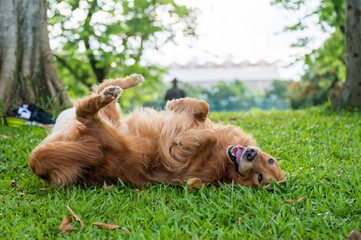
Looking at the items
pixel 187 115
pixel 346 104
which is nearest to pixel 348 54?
pixel 346 104

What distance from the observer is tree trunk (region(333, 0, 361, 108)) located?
7617mm

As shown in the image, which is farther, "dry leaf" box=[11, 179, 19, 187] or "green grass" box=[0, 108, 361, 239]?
"dry leaf" box=[11, 179, 19, 187]

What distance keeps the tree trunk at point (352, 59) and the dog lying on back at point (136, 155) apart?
17.0 ft

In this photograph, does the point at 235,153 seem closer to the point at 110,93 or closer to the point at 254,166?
the point at 254,166

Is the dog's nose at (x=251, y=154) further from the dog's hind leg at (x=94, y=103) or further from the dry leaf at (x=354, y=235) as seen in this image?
the dog's hind leg at (x=94, y=103)

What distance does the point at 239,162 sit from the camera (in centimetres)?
301

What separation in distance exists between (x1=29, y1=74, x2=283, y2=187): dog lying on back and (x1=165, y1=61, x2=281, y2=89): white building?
4694cm

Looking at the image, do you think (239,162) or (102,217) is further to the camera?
(239,162)

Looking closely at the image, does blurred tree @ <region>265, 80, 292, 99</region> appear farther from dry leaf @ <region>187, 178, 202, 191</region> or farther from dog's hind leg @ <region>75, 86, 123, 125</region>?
dog's hind leg @ <region>75, 86, 123, 125</region>

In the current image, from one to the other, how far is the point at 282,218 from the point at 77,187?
1.63 meters

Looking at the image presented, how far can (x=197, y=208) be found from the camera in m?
2.62

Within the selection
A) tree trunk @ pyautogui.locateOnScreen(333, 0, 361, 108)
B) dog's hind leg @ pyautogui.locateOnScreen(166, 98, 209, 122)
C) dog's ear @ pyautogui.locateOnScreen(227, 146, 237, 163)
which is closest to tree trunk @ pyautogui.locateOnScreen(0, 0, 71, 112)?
dog's hind leg @ pyautogui.locateOnScreen(166, 98, 209, 122)

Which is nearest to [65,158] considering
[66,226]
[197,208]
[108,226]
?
[66,226]

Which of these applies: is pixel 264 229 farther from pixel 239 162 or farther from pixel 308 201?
pixel 239 162
